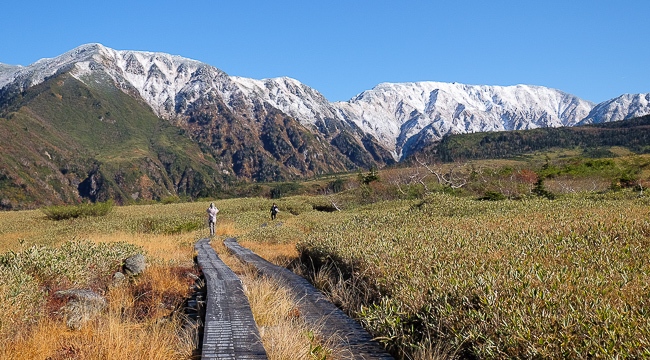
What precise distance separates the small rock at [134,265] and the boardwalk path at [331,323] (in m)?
4.51

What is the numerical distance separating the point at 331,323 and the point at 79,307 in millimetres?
4904

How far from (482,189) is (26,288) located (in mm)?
66228

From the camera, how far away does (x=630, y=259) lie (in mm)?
8203

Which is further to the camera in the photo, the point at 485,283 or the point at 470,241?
the point at 470,241

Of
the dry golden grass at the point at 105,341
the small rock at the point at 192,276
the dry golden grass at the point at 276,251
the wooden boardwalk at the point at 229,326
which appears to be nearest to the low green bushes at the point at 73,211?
the dry golden grass at the point at 276,251

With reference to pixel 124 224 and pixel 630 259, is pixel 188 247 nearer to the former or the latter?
pixel 630 259

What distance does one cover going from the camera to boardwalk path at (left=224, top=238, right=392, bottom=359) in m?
5.82

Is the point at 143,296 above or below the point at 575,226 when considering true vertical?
below

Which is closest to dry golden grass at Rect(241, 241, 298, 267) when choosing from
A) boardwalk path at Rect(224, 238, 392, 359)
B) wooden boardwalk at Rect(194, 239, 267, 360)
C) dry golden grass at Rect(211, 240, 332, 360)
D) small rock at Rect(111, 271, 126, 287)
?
boardwalk path at Rect(224, 238, 392, 359)

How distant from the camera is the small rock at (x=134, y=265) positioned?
1280 cm

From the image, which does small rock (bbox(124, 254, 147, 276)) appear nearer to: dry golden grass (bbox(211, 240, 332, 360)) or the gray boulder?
the gray boulder

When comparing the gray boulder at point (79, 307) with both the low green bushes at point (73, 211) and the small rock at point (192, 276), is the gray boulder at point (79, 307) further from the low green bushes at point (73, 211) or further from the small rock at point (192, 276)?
the low green bushes at point (73, 211)

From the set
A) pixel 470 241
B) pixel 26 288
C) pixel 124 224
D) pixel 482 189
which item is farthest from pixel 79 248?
pixel 482 189

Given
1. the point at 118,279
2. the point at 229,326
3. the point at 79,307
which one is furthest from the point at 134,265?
the point at 229,326
